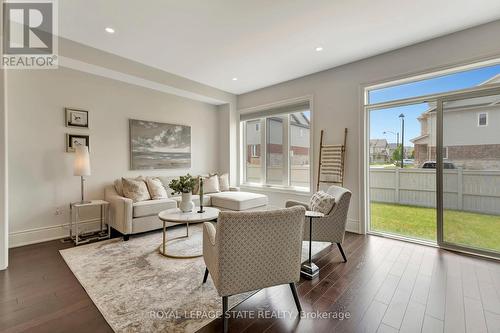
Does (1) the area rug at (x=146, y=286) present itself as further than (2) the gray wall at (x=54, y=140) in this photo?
No

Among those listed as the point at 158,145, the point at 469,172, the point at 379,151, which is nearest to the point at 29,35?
the point at 158,145

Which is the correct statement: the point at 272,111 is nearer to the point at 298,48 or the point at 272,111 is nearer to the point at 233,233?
the point at 298,48

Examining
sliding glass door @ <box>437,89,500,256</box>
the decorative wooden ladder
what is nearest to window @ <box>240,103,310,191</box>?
the decorative wooden ladder

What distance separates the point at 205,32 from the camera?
121 inches

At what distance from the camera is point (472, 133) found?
3064 mm

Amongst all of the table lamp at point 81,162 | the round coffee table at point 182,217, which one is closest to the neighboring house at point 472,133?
the round coffee table at point 182,217

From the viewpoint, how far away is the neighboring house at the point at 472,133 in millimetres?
2930

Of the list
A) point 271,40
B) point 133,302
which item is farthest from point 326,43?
point 133,302

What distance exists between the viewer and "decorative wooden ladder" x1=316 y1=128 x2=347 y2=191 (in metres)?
4.06

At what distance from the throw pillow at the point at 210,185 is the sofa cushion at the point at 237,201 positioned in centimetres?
22

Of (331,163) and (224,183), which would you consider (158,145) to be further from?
(331,163)

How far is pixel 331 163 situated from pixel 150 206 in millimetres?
3273

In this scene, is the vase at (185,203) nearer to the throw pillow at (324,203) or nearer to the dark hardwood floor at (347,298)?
the dark hardwood floor at (347,298)

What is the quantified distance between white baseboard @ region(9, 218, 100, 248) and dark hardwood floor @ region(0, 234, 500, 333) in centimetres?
46
